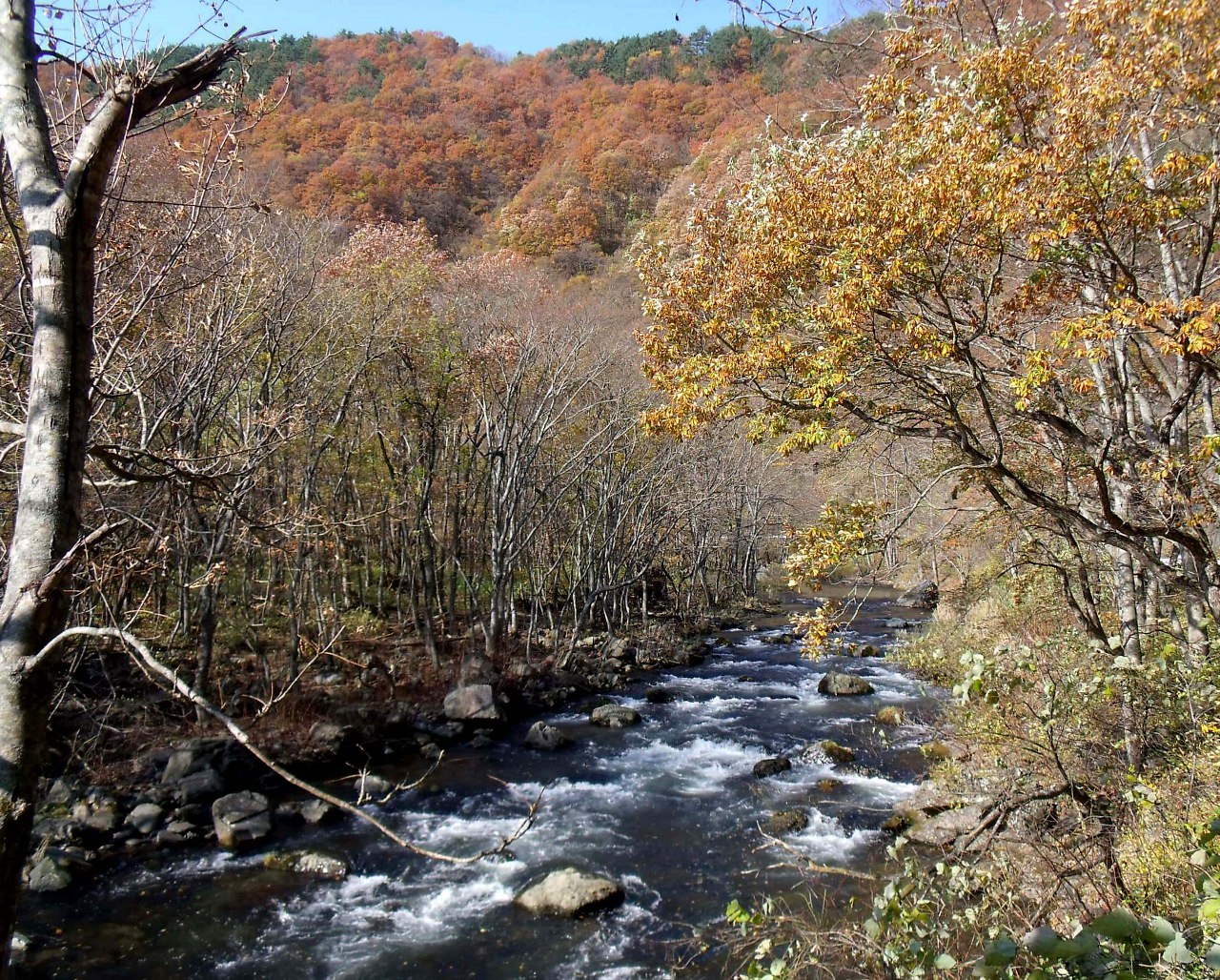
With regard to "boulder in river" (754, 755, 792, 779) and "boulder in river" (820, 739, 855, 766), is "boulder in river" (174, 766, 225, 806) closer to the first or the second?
"boulder in river" (754, 755, 792, 779)

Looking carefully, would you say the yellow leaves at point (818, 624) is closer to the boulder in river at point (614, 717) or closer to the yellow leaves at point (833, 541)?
the yellow leaves at point (833, 541)

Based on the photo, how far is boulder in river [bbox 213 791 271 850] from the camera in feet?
32.5

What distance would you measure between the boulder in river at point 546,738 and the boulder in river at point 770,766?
3.67 metres

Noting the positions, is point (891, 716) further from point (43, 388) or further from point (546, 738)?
point (43, 388)

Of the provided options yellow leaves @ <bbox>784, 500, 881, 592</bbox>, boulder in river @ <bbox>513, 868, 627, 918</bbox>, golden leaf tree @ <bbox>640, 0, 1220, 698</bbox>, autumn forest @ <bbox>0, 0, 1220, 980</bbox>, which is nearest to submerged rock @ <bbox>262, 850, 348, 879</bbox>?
autumn forest @ <bbox>0, 0, 1220, 980</bbox>

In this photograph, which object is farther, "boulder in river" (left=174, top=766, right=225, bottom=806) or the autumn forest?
"boulder in river" (left=174, top=766, right=225, bottom=806)

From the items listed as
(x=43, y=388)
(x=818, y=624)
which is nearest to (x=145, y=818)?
(x=818, y=624)

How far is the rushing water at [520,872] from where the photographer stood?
7699mm

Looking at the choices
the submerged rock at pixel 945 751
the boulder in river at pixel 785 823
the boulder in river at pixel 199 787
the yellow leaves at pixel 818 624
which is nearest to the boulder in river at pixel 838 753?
the submerged rock at pixel 945 751

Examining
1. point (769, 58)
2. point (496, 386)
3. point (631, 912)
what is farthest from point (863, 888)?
point (769, 58)

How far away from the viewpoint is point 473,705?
601 inches

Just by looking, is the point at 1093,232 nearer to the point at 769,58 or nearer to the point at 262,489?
the point at 262,489

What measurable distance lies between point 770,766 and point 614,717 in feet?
13.1

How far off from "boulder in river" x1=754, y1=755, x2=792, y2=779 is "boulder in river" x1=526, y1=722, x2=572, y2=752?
367 cm
